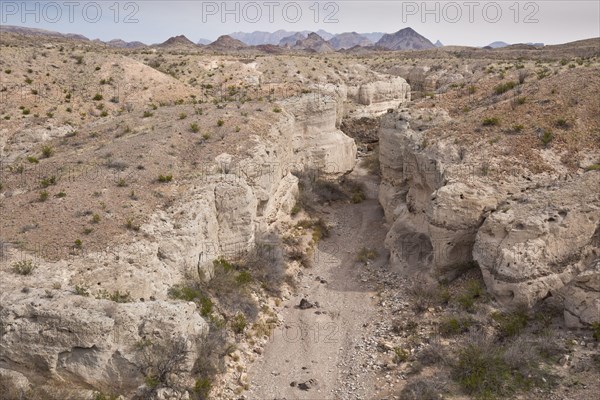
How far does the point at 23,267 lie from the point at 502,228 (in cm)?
1516

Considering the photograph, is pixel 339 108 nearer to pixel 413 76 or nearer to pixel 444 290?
pixel 444 290

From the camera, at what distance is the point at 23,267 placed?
1341 centimetres

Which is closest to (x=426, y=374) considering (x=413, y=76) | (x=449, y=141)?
(x=449, y=141)

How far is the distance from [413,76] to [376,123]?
20.6m

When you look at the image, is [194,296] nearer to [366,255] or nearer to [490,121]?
[366,255]

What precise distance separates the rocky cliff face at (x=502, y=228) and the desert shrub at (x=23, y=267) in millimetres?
13723

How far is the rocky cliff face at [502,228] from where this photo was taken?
1556 centimetres

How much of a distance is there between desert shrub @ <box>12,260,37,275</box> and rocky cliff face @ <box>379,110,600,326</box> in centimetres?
1372

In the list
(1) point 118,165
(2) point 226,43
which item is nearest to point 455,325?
(1) point 118,165

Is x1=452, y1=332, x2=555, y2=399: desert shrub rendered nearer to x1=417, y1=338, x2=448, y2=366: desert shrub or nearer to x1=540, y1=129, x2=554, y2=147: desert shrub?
x1=417, y1=338, x2=448, y2=366: desert shrub

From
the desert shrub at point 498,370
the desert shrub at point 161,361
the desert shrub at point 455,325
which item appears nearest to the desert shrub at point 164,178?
the desert shrub at point 161,361

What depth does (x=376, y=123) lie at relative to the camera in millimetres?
37719

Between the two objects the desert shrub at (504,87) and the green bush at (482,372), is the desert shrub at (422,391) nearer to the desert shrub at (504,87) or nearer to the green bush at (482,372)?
the green bush at (482,372)

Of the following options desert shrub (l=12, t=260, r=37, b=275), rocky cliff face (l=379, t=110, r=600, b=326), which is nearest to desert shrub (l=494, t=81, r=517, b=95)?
rocky cliff face (l=379, t=110, r=600, b=326)
